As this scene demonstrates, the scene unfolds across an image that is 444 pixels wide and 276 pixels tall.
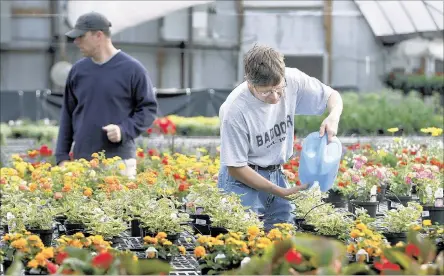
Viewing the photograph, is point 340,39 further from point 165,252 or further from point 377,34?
point 165,252

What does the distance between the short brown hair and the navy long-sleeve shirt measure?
172 centimetres

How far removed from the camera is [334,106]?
13.6ft

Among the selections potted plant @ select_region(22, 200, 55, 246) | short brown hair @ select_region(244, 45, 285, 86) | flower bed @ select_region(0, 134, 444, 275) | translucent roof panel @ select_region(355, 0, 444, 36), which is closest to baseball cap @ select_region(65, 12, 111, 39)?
flower bed @ select_region(0, 134, 444, 275)

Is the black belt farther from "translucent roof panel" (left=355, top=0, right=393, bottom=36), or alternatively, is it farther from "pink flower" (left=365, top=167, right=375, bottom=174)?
"translucent roof panel" (left=355, top=0, right=393, bottom=36)

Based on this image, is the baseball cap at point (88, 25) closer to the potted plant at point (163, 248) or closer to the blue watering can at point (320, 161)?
the blue watering can at point (320, 161)

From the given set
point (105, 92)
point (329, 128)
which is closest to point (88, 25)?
point (105, 92)

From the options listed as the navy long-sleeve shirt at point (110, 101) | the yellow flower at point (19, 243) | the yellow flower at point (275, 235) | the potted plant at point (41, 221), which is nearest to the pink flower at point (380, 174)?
the navy long-sleeve shirt at point (110, 101)

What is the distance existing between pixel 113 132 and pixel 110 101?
0.68 feet

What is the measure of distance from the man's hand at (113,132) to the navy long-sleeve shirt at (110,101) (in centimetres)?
4

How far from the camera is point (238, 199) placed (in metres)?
4.07

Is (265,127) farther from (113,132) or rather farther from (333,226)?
(113,132)

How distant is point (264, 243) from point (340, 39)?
16.0 m

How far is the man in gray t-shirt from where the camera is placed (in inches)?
152

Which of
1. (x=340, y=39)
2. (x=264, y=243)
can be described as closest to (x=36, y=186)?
(x=264, y=243)
